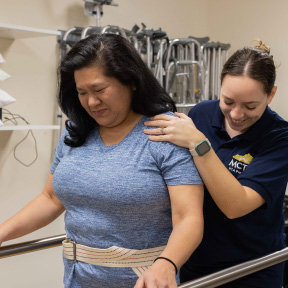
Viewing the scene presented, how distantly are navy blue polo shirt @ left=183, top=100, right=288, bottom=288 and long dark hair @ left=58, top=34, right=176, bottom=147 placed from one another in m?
0.27

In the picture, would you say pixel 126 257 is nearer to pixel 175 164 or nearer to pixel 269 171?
pixel 175 164

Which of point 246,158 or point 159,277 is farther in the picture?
point 246,158

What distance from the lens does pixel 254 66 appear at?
1.36 metres

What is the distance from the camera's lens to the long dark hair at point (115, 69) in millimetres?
1206

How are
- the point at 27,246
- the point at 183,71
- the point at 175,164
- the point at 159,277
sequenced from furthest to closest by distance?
the point at 183,71 → the point at 27,246 → the point at 175,164 → the point at 159,277

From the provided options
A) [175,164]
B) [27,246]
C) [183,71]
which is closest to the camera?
[175,164]

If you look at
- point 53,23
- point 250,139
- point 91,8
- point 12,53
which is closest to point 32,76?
point 12,53

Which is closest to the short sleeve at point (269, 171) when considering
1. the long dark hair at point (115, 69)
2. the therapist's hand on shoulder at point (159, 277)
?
the long dark hair at point (115, 69)

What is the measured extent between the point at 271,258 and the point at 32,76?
2250 mm

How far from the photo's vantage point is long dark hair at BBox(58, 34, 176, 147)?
1.21 m

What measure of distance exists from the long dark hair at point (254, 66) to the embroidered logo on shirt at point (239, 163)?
0.69 ft

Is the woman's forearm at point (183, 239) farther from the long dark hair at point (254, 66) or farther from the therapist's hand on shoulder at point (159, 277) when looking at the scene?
the long dark hair at point (254, 66)

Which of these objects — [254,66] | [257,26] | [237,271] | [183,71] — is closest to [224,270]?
[237,271]

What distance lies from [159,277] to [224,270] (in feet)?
1.02
